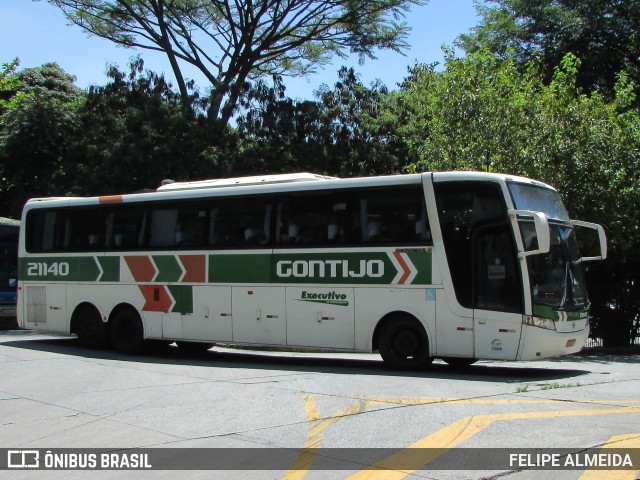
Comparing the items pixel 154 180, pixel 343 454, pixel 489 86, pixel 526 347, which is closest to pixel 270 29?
pixel 154 180

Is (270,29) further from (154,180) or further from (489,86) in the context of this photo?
(489,86)

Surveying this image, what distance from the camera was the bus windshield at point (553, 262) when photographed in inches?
484

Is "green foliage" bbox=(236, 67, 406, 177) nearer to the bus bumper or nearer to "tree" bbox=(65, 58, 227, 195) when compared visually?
"tree" bbox=(65, 58, 227, 195)

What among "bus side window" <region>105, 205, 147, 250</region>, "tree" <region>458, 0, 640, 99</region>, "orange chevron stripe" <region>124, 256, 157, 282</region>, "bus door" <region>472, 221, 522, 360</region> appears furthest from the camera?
"tree" <region>458, 0, 640, 99</region>

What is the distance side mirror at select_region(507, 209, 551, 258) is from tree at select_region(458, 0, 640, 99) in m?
16.3

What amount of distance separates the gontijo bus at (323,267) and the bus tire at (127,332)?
1.2 inches

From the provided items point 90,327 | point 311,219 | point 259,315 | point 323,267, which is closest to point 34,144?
point 90,327

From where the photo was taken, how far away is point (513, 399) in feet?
32.9

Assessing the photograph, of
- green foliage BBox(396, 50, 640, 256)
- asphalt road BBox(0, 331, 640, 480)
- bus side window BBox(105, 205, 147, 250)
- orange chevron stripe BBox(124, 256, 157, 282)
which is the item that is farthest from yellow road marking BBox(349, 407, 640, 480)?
green foliage BBox(396, 50, 640, 256)

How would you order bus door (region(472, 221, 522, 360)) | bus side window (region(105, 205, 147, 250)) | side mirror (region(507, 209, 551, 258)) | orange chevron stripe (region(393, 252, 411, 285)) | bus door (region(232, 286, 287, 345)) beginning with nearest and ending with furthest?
side mirror (region(507, 209, 551, 258))
bus door (region(472, 221, 522, 360))
orange chevron stripe (region(393, 252, 411, 285))
bus door (region(232, 286, 287, 345))
bus side window (region(105, 205, 147, 250))

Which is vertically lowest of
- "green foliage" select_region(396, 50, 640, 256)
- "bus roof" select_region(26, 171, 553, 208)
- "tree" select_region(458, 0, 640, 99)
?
"bus roof" select_region(26, 171, 553, 208)

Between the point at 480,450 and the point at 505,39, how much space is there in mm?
24429

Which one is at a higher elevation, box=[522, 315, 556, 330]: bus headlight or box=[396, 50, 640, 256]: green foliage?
box=[396, 50, 640, 256]: green foliage

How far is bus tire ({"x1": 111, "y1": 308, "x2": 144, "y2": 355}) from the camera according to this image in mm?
16469
